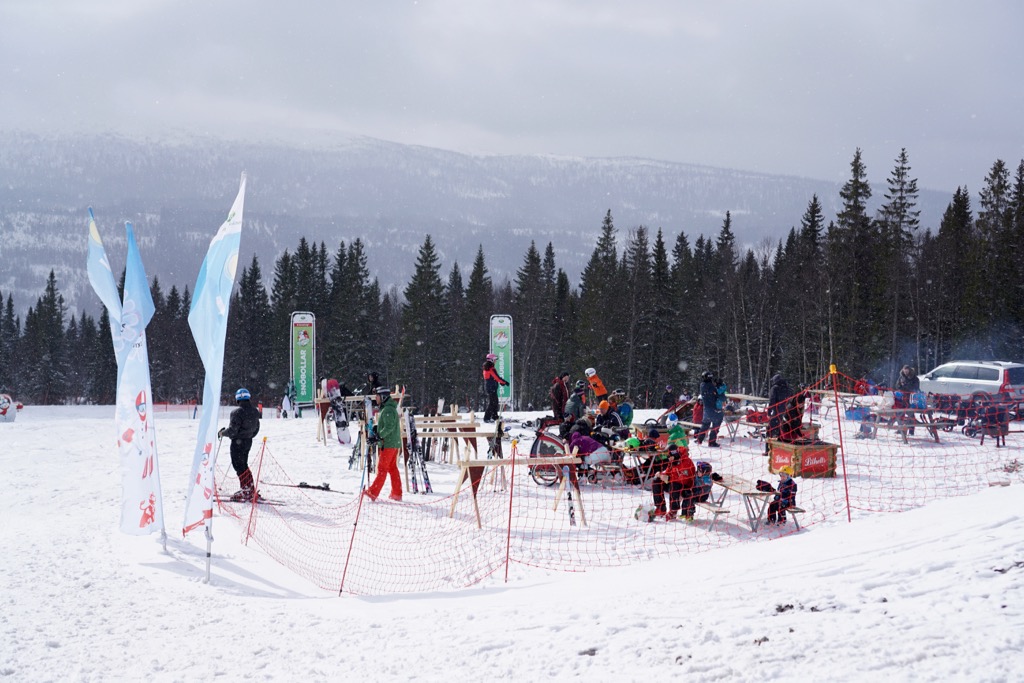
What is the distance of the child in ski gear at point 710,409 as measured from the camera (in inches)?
579

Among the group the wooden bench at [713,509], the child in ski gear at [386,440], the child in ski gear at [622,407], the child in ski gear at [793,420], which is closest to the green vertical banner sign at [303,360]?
the child in ski gear at [622,407]

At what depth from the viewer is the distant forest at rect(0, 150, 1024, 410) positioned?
43.2 m

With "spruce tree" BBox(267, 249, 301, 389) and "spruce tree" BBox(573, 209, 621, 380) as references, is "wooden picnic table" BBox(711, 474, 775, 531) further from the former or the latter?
"spruce tree" BBox(267, 249, 301, 389)

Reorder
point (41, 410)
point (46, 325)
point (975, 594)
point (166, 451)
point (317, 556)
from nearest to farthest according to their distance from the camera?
point (975, 594)
point (317, 556)
point (166, 451)
point (41, 410)
point (46, 325)

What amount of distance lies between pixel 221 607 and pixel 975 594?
556cm

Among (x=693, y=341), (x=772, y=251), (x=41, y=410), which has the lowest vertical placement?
(x=41, y=410)

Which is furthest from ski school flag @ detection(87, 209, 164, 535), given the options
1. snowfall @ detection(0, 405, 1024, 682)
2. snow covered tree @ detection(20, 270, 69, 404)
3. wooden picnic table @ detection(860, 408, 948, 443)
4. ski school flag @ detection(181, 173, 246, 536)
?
snow covered tree @ detection(20, 270, 69, 404)

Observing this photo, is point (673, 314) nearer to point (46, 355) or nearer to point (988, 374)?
point (988, 374)

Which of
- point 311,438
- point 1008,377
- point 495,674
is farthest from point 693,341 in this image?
point 495,674

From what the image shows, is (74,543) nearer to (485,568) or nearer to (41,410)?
(485,568)

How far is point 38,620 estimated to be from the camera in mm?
5812

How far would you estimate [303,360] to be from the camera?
27.5 meters

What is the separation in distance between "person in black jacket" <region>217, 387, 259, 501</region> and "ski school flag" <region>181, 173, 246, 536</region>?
2849 mm

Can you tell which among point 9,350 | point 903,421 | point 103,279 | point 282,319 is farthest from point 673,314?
point 9,350
